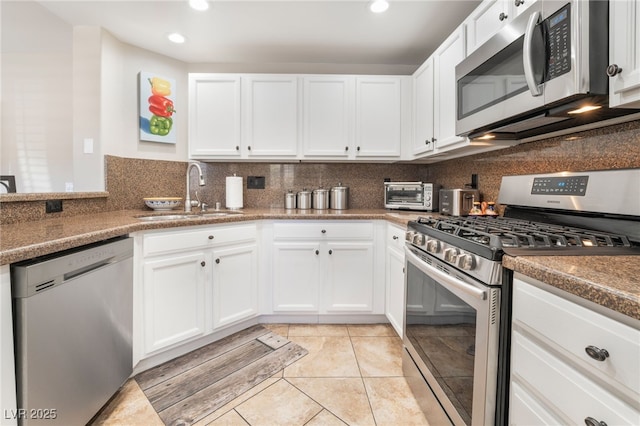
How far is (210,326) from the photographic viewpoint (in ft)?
6.48

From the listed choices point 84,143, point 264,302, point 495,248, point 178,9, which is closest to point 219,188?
point 84,143

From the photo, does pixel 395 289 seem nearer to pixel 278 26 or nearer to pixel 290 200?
pixel 290 200

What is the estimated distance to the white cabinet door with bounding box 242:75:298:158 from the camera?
252 centimetres

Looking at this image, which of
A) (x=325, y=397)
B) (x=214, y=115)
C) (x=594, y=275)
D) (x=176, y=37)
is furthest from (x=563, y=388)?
(x=176, y=37)

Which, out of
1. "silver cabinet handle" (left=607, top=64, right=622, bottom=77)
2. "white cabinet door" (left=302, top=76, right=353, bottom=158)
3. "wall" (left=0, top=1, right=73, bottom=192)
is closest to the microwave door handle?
"silver cabinet handle" (left=607, top=64, right=622, bottom=77)

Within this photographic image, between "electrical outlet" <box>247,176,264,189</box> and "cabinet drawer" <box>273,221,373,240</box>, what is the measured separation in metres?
0.75

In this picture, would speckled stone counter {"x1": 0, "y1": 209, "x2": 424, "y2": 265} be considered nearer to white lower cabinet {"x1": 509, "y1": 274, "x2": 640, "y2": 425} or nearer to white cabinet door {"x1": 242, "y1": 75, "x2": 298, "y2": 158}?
white cabinet door {"x1": 242, "y1": 75, "x2": 298, "y2": 158}

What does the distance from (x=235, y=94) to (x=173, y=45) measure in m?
0.65

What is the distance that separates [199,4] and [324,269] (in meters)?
2.07

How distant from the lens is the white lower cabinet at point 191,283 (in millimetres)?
1664

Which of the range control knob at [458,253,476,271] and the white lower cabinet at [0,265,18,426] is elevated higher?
the range control knob at [458,253,476,271]

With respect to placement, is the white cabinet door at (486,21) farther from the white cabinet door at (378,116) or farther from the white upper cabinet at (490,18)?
the white cabinet door at (378,116)

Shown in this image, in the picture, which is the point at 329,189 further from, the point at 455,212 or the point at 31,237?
the point at 31,237

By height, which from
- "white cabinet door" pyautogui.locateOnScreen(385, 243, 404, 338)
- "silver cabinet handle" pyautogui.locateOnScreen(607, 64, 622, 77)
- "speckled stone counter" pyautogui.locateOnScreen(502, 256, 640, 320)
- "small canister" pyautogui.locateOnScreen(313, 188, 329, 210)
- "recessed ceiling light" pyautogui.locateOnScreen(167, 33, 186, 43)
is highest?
"recessed ceiling light" pyautogui.locateOnScreen(167, 33, 186, 43)
